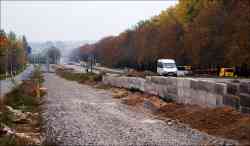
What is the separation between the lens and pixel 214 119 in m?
16.1

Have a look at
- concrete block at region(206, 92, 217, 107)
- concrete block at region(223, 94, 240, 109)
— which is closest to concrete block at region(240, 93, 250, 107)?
concrete block at region(223, 94, 240, 109)

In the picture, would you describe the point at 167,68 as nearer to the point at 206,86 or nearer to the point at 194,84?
the point at 194,84

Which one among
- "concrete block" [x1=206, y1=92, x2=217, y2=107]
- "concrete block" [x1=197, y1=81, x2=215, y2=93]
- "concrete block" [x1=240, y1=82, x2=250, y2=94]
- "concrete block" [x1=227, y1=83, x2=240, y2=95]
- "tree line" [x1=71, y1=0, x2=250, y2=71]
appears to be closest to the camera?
"concrete block" [x1=240, y1=82, x2=250, y2=94]

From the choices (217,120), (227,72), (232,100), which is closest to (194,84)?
(232,100)

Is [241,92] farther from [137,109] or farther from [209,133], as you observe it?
[137,109]

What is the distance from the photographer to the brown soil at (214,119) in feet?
43.0

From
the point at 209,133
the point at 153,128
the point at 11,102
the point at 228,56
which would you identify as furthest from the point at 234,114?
the point at 228,56

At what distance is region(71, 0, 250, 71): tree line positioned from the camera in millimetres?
44969

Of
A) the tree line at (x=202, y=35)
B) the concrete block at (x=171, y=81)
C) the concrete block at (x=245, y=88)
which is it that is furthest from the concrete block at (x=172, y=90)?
the tree line at (x=202, y=35)

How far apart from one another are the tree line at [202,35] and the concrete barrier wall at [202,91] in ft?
58.8

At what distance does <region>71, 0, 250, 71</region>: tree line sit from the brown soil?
972 inches

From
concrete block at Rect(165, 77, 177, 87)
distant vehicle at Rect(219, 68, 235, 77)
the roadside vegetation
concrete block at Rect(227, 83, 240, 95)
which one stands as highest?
concrete block at Rect(227, 83, 240, 95)

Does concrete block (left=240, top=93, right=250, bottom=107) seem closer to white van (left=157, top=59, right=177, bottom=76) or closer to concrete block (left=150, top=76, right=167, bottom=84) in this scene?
concrete block (left=150, top=76, right=167, bottom=84)

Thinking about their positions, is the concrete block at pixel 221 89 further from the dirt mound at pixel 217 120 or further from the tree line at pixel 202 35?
the tree line at pixel 202 35
